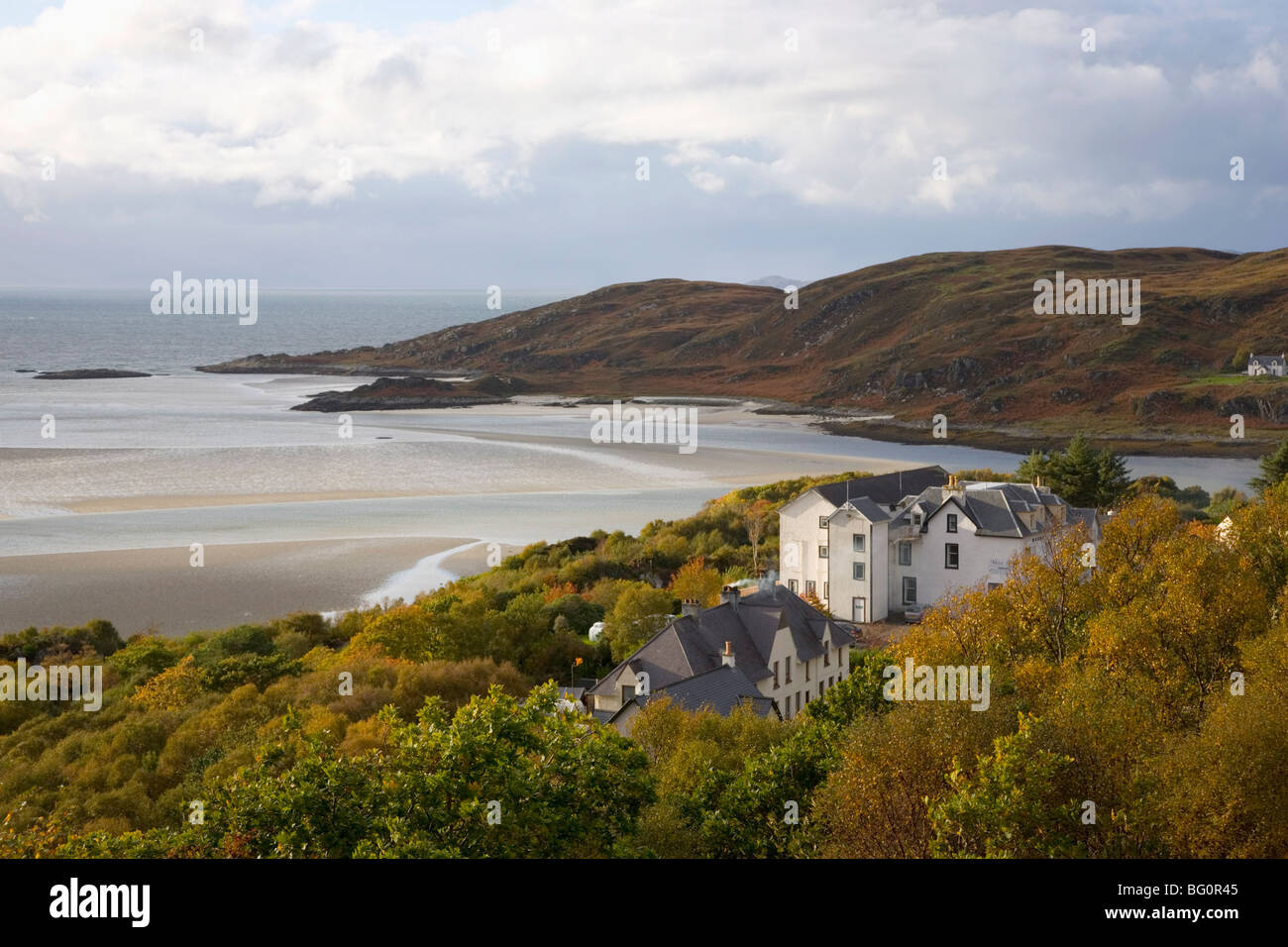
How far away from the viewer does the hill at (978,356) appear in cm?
11725

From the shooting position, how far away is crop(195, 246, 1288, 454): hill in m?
117

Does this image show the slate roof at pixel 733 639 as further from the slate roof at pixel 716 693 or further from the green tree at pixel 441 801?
the green tree at pixel 441 801

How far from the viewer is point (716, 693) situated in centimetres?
2625

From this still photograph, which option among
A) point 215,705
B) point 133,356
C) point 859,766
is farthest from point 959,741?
point 133,356

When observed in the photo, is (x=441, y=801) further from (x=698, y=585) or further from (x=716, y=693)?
(x=698, y=585)

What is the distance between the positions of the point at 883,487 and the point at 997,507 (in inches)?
355

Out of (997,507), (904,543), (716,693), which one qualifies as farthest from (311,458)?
(716,693)

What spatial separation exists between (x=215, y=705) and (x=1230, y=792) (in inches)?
960

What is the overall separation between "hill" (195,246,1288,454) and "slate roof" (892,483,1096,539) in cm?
6493

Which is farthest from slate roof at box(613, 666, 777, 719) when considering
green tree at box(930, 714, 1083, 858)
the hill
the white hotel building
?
the hill

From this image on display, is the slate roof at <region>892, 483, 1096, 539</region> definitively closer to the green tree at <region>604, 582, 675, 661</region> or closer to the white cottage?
the green tree at <region>604, 582, 675, 661</region>

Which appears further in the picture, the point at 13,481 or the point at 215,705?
the point at 13,481
